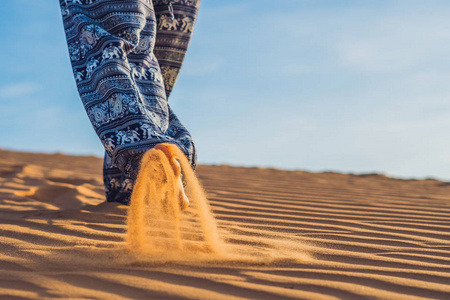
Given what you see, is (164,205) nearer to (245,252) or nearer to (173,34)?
(245,252)

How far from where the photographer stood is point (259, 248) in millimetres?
2605

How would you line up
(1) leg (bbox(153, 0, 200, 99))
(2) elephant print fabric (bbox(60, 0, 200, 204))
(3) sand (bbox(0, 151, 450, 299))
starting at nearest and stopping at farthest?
(3) sand (bbox(0, 151, 450, 299)) < (2) elephant print fabric (bbox(60, 0, 200, 204)) < (1) leg (bbox(153, 0, 200, 99))

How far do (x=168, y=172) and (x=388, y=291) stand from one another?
40.6 inches

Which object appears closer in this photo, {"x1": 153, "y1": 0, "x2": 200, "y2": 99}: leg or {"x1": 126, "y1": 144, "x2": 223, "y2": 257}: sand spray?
{"x1": 126, "y1": 144, "x2": 223, "y2": 257}: sand spray

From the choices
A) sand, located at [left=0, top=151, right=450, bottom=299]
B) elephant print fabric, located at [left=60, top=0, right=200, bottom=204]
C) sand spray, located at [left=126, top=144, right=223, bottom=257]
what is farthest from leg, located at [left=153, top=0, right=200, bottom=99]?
sand spray, located at [left=126, top=144, right=223, bottom=257]

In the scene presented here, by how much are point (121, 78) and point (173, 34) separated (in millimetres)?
1218

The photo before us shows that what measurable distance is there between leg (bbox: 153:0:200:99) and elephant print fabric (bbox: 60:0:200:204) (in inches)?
18.6

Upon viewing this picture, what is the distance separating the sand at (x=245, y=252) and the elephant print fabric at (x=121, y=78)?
480 mm

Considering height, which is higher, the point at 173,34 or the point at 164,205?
the point at 173,34

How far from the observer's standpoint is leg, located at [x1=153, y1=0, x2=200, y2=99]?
375cm

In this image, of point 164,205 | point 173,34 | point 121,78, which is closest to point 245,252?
point 164,205

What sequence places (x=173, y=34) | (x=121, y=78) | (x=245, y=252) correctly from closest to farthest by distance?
1. (x=245, y=252)
2. (x=121, y=78)
3. (x=173, y=34)

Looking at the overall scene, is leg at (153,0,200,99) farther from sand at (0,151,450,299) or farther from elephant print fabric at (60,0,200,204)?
sand at (0,151,450,299)

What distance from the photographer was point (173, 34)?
382cm
